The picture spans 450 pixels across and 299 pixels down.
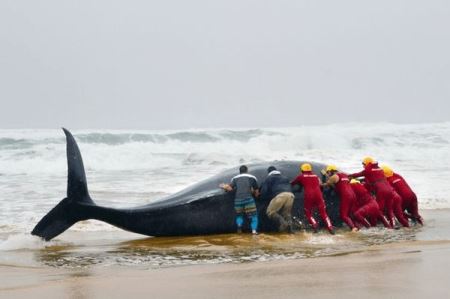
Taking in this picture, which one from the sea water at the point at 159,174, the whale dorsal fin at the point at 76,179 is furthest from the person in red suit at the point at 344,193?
the whale dorsal fin at the point at 76,179

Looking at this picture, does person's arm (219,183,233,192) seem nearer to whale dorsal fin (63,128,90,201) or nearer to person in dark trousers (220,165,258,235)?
person in dark trousers (220,165,258,235)

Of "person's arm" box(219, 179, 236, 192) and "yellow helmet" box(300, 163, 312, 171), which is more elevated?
"yellow helmet" box(300, 163, 312, 171)

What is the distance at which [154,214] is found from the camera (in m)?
12.5

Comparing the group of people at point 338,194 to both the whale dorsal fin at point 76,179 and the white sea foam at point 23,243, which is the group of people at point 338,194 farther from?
the white sea foam at point 23,243

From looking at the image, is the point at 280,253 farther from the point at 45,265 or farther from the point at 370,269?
the point at 45,265

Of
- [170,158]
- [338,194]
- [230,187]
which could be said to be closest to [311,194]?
[338,194]

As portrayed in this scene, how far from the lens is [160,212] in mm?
12484

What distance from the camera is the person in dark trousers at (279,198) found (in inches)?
507

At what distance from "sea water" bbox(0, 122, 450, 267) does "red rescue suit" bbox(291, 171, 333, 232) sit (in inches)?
27.1

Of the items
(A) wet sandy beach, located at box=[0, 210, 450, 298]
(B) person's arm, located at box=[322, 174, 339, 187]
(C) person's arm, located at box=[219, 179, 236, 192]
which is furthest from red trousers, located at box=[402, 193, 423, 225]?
(A) wet sandy beach, located at box=[0, 210, 450, 298]

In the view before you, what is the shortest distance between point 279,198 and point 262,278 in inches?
219

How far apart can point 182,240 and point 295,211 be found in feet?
8.30

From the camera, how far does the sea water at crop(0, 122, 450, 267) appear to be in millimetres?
10907

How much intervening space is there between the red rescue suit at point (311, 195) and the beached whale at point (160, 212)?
0.31 metres
